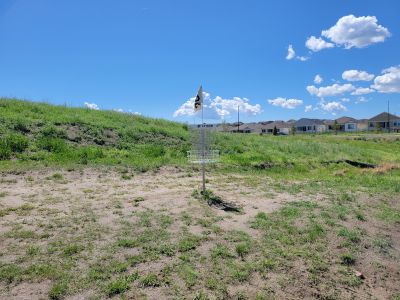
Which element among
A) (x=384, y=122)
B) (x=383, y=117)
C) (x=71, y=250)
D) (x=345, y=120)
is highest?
(x=383, y=117)

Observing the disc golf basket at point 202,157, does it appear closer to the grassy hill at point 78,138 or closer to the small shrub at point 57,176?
the grassy hill at point 78,138

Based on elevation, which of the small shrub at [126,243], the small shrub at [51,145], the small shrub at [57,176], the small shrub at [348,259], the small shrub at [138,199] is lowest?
the small shrub at [348,259]

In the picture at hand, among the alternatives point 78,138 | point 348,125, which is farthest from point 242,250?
point 348,125

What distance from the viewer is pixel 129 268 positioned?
4656 millimetres

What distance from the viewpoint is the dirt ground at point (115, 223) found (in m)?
4.36

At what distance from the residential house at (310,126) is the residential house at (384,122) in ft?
36.7

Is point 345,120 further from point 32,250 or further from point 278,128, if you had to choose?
point 32,250

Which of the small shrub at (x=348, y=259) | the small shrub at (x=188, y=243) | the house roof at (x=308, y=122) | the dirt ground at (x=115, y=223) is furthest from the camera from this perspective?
the house roof at (x=308, y=122)

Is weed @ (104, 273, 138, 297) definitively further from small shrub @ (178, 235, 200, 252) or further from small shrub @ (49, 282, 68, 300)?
small shrub @ (178, 235, 200, 252)

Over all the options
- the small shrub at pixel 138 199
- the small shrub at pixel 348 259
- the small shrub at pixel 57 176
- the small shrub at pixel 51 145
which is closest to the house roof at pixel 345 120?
the small shrub at pixel 51 145

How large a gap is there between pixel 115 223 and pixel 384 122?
9136 cm

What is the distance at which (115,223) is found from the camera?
19.9ft

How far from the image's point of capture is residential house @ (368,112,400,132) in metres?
82.8

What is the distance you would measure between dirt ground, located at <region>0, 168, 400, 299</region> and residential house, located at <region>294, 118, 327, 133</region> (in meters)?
84.3
